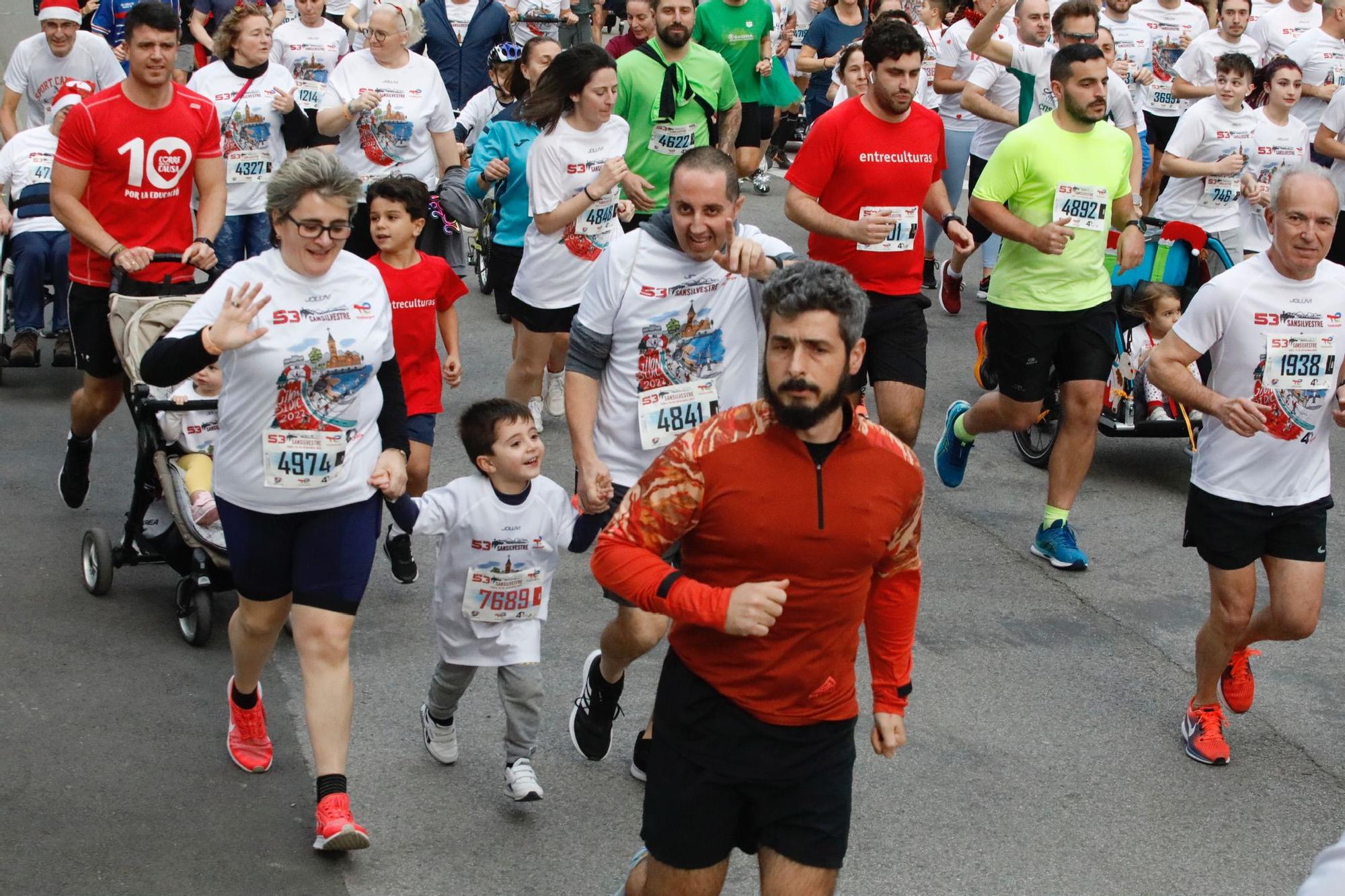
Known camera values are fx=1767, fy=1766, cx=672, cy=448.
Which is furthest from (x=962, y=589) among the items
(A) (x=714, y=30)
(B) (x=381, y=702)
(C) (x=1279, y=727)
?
(A) (x=714, y=30)

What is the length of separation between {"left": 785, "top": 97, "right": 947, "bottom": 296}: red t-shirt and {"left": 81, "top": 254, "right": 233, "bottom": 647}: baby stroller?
2.64 metres

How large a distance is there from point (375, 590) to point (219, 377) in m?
1.10

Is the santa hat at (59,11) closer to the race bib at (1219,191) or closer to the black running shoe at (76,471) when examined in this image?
the black running shoe at (76,471)

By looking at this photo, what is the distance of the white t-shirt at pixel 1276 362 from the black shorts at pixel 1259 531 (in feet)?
0.11

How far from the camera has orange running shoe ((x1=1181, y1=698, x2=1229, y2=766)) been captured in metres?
6.07

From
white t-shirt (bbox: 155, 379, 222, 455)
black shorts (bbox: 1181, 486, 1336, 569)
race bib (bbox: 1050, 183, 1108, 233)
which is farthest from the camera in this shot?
race bib (bbox: 1050, 183, 1108, 233)

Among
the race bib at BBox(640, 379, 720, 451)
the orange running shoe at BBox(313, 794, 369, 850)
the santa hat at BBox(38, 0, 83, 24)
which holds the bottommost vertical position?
the orange running shoe at BBox(313, 794, 369, 850)

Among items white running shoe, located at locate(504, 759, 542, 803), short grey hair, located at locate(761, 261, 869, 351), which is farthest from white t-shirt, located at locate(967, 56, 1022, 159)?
short grey hair, located at locate(761, 261, 869, 351)

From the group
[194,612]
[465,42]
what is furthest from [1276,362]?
[465,42]

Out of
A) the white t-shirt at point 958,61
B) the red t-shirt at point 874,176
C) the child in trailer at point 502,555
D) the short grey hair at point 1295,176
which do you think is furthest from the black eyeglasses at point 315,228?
the white t-shirt at point 958,61

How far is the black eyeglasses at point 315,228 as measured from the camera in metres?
5.06

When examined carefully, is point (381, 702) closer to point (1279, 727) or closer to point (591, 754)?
point (591, 754)

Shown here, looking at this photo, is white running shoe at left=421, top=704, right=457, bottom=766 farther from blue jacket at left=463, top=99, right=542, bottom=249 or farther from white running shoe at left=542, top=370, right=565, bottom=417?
white running shoe at left=542, top=370, right=565, bottom=417

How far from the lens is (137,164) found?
7367 millimetres
